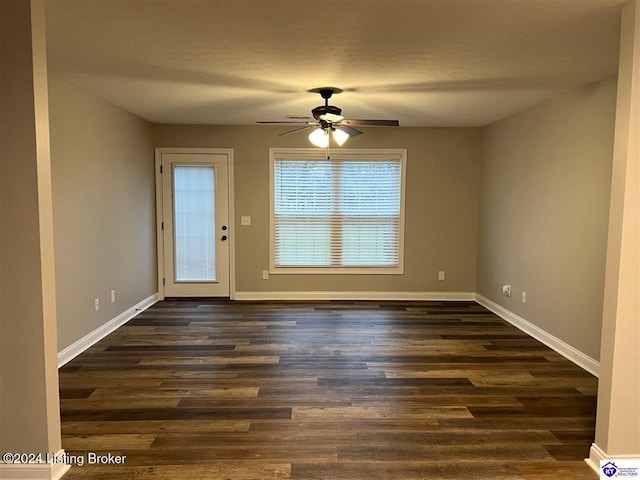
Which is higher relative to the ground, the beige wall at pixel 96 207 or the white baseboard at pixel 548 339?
the beige wall at pixel 96 207

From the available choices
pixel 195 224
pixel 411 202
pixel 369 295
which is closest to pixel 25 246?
pixel 195 224

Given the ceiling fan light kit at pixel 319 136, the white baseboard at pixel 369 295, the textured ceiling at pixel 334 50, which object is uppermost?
the textured ceiling at pixel 334 50

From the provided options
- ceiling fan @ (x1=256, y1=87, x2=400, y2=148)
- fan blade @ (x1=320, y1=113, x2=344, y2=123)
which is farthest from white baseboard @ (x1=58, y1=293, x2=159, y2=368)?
fan blade @ (x1=320, y1=113, x2=344, y2=123)

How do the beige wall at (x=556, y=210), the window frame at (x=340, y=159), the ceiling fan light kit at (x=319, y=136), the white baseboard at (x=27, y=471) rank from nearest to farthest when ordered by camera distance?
the white baseboard at (x=27, y=471) < the beige wall at (x=556, y=210) < the ceiling fan light kit at (x=319, y=136) < the window frame at (x=340, y=159)

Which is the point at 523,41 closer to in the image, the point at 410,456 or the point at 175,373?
the point at 410,456

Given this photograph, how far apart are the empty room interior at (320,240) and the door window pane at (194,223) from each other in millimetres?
31

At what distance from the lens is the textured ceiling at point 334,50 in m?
2.15

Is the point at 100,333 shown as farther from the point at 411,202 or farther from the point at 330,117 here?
the point at 411,202

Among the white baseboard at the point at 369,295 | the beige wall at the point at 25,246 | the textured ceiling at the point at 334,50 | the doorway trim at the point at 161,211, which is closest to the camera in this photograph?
the beige wall at the point at 25,246

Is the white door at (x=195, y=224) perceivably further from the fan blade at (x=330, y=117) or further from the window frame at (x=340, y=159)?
the fan blade at (x=330, y=117)

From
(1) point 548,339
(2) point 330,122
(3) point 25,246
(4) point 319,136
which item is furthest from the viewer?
(1) point 548,339

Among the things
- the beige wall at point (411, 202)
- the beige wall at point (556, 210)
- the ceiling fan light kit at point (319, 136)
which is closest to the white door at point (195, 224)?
the beige wall at point (411, 202)

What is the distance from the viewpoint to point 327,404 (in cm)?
277

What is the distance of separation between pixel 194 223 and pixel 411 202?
9.91 ft
